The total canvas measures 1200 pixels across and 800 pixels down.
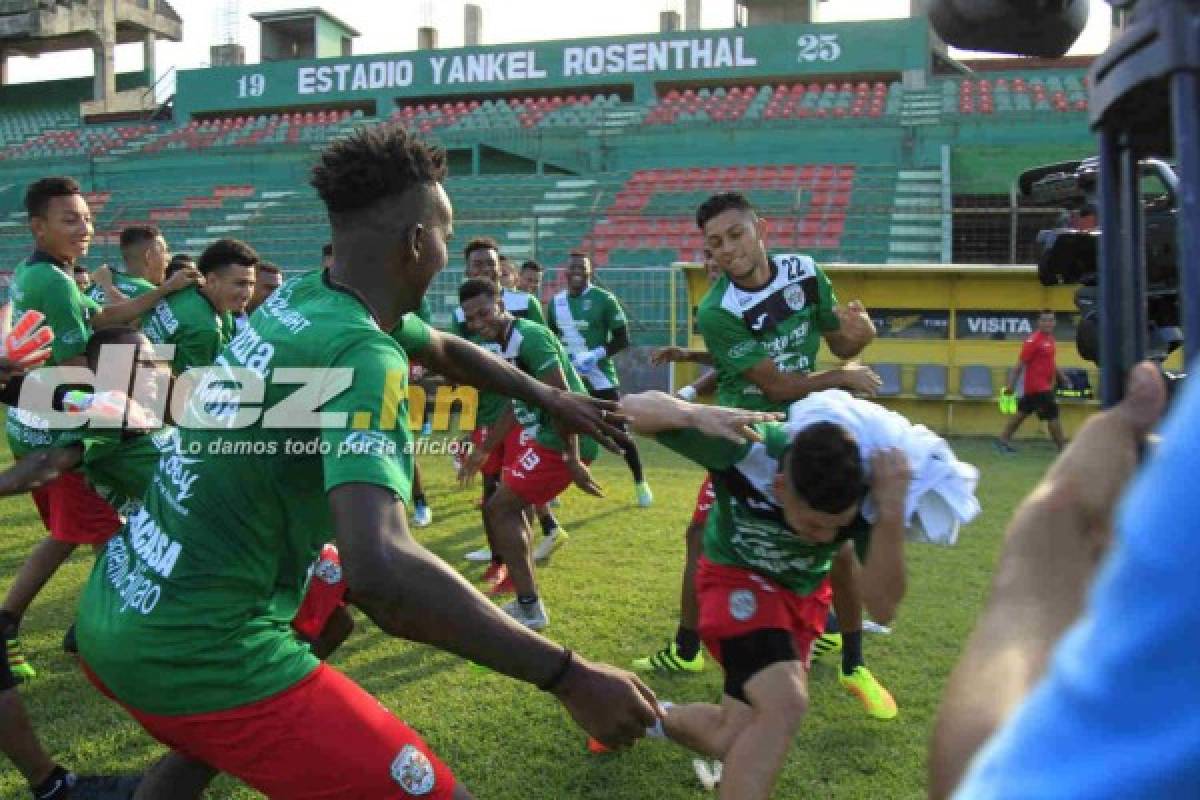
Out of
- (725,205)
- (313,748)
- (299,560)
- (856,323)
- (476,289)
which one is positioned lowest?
(313,748)

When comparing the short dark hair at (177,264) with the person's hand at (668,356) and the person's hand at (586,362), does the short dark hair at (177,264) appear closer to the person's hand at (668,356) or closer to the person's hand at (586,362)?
the person's hand at (668,356)

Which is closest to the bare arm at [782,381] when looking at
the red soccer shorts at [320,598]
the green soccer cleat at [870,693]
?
the green soccer cleat at [870,693]

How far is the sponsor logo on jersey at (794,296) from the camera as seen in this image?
561 cm

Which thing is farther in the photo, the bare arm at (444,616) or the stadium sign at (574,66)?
the stadium sign at (574,66)

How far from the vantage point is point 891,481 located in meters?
3.28

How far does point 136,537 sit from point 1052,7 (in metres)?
2.26

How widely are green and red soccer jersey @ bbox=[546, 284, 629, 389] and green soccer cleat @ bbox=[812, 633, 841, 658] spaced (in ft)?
18.4

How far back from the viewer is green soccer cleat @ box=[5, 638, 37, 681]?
5.12m

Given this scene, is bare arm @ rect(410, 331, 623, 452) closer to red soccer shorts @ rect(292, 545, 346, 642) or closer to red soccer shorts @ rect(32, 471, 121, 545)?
red soccer shorts @ rect(292, 545, 346, 642)

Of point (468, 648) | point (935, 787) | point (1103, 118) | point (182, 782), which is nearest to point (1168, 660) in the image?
point (935, 787)

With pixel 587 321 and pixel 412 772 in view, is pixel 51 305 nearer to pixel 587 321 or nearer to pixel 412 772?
pixel 412 772

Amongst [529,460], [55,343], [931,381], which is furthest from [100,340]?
[931,381]

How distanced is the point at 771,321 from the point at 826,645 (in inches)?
72.2

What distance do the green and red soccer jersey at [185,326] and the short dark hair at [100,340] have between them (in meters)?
1.44
